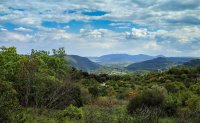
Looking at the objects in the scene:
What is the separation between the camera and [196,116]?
17.5 metres

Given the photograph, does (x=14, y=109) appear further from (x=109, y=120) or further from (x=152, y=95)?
(x=152, y=95)

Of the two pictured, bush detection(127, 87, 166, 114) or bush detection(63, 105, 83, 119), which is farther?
bush detection(127, 87, 166, 114)

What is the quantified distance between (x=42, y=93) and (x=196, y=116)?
1242cm

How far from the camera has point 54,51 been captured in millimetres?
43656

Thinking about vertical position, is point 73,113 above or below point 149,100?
below

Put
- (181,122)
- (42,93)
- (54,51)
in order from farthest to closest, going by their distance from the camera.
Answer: (54,51) < (42,93) < (181,122)

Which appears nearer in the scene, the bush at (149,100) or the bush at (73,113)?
the bush at (73,113)

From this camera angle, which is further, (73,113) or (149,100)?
(149,100)

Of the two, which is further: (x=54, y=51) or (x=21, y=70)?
(x=54, y=51)

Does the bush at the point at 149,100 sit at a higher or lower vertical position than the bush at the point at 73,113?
higher

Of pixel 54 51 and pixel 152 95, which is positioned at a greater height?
pixel 54 51

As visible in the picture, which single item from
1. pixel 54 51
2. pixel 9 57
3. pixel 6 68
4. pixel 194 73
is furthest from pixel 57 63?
A: pixel 194 73

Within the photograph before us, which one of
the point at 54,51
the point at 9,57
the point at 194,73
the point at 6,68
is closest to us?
the point at 6,68

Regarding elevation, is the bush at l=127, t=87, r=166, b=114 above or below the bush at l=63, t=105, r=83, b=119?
above
